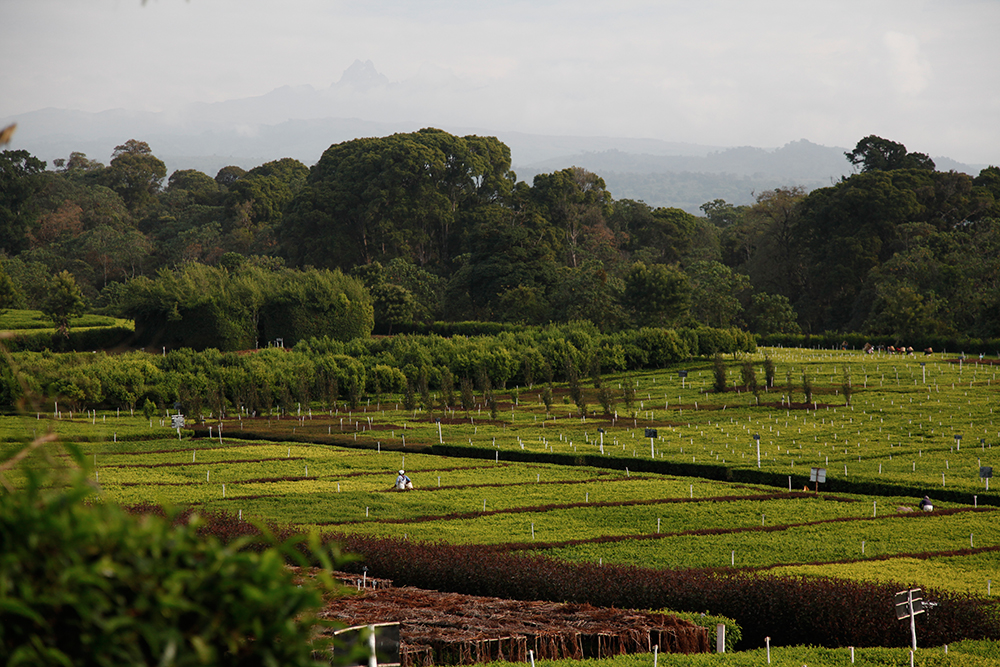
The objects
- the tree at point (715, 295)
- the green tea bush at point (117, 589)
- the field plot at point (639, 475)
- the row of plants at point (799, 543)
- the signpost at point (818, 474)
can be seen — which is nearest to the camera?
the green tea bush at point (117, 589)

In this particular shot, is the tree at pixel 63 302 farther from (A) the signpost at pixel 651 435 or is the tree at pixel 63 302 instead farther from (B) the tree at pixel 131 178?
(B) the tree at pixel 131 178

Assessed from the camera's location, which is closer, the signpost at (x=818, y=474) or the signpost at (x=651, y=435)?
the signpost at (x=818, y=474)

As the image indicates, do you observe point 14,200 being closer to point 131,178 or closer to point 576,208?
point 131,178

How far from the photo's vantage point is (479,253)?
242 ft

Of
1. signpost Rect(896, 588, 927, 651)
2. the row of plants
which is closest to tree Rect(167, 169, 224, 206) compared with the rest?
the row of plants

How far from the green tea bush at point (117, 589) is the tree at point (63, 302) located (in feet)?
184

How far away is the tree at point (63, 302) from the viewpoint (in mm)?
53531

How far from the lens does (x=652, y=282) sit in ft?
210

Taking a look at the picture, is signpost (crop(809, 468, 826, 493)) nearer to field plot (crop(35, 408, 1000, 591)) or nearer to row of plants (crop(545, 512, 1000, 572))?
field plot (crop(35, 408, 1000, 591))

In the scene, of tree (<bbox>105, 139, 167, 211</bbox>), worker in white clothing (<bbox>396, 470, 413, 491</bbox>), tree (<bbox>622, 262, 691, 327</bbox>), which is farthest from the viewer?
tree (<bbox>105, 139, 167, 211</bbox>)

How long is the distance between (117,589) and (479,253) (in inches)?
2790

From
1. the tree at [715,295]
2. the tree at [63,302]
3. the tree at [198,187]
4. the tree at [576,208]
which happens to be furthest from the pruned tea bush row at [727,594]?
the tree at [198,187]

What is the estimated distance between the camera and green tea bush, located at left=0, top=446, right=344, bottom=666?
3.10 m

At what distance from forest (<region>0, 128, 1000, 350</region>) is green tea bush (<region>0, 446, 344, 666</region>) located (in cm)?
5642
